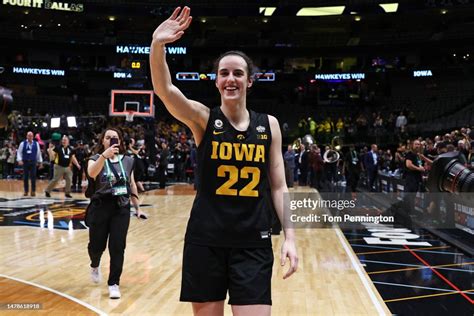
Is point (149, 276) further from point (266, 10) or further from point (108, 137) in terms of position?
point (266, 10)

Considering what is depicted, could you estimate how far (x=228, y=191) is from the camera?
9.14 feet

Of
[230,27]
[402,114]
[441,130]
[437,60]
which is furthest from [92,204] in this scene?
[230,27]

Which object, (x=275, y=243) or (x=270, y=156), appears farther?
(x=275, y=243)

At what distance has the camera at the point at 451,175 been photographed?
807 cm

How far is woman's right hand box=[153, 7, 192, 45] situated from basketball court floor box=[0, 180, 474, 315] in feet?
11.1

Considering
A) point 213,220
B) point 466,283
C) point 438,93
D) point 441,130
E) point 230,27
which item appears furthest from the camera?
point 230,27

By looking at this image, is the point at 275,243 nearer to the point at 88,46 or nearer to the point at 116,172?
the point at 116,172

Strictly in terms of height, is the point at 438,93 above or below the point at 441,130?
above

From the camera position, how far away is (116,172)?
19.9 ft

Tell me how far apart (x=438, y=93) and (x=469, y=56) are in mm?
3229

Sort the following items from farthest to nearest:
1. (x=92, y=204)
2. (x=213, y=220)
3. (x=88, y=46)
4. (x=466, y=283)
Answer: (x=88, y=46) → (x=466, y=283) → (x=92, y=204) → (x=213, y=220)

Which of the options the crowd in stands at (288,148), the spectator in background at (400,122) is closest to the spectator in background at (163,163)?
the crowd in stands at (288,148)

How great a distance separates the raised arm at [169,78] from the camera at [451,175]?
6.17 metres

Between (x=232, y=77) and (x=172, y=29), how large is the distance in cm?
38
